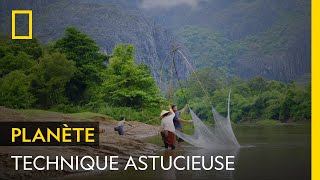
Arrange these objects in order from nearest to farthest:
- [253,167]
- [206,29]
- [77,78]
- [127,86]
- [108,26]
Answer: [253,167] → [77,78] → [127,86] → [108,26] → [206,29]

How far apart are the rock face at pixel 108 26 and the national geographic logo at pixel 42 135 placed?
19.2 metres

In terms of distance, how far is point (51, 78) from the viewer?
1784 centimetres

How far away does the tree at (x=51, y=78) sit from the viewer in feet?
58.1

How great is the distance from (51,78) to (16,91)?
4.42 ft

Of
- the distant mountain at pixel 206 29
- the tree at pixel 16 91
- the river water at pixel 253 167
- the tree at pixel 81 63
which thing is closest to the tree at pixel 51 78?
the tree at pixel 16 91

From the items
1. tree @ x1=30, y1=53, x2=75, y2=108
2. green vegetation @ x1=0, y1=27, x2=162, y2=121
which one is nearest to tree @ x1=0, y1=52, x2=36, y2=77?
green vegetation @ x1=0, y1=27, x2=162, y2=121

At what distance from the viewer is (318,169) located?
682cm

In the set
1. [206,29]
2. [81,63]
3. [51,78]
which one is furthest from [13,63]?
[206,29]

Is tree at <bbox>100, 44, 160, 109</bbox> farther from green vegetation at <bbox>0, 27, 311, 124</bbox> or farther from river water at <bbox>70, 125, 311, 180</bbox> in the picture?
river water at <bbox>70, 125, 311, 180</bbox>

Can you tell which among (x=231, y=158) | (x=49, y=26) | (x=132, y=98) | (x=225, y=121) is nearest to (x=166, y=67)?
(x=49, y=26)

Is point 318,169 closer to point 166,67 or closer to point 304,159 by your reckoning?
point 304,159

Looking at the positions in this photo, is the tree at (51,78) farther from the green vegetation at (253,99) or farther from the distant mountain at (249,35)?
the distant mountain at (249,35)

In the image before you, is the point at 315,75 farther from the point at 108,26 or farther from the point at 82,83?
the point at 108,26

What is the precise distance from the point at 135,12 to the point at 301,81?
1124 cm
